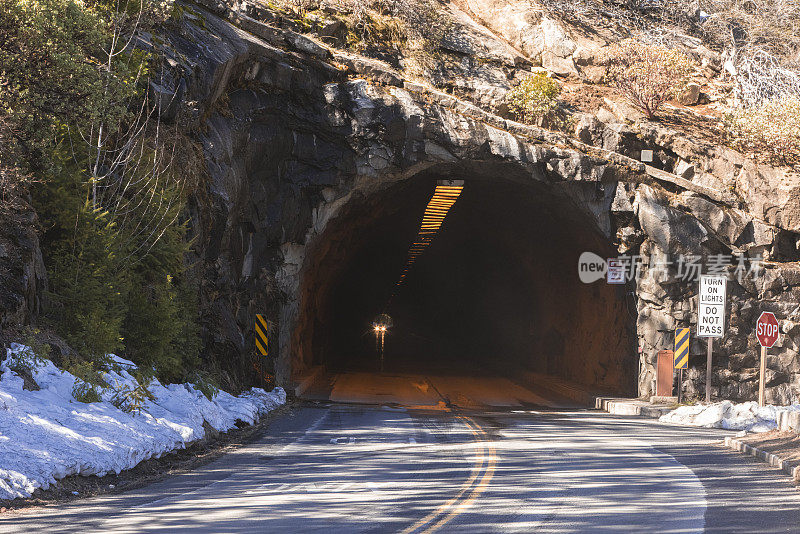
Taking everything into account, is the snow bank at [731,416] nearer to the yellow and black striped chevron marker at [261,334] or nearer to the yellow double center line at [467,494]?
the yellow double center line at [467,494]

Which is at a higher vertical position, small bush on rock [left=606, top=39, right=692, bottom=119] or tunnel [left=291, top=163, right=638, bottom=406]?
small bush on rock [left=606, top=39, right=692, bottom=119]

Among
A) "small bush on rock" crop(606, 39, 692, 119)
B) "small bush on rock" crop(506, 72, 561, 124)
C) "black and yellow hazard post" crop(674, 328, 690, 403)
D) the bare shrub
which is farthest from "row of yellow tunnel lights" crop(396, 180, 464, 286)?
the bare shrub

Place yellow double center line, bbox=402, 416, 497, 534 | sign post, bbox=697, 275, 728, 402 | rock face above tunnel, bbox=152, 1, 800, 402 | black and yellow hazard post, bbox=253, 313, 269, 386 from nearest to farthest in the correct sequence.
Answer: yellow double center line, bbox=402, 416, 497, 534 → sign post, bbox=697, 275, 728, 402 → black and yellow hazard post, bbox=253, 313, 269, 386 → rock face above tunnel, bbox=152, 1, 800, 402

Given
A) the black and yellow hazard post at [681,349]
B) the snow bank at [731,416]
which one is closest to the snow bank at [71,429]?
the snow bank at [731,416]

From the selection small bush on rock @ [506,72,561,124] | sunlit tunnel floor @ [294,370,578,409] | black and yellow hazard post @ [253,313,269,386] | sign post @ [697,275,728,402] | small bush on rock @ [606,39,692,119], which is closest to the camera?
sign post @ [697,275,728,402]

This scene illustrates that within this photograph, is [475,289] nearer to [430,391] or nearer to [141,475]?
[430,391]

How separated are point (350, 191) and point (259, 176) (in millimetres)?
3561

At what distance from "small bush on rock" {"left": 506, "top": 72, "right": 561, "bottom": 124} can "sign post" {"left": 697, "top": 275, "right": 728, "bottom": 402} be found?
8.86 m

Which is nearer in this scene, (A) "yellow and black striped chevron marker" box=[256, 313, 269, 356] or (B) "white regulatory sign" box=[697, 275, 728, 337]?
(B) "white regulatory sign" box=[697, 275, 728, 337]

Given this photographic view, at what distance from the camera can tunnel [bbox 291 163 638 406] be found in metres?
30.8

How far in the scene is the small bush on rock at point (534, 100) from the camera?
28922 millimetres

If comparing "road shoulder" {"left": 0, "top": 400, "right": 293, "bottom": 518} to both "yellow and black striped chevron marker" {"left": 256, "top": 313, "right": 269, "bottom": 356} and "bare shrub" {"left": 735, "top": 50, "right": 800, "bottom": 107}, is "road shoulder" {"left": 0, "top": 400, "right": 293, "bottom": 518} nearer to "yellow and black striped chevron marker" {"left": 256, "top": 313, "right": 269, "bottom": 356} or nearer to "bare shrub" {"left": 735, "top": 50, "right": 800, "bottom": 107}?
"yellow and black striped chevron marker" {"left": 256, "top": 313, "right": 269, "bottom": 356}

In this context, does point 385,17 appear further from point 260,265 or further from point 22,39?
point 22,39

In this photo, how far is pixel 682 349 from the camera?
25312 millimetres
